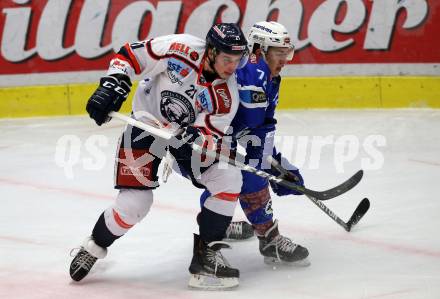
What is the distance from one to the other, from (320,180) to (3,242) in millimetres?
1864

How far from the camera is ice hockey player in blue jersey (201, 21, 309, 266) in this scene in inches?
137

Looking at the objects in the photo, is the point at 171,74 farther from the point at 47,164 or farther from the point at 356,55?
the point at 356,55

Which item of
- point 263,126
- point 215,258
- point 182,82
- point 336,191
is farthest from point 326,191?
point 182,82

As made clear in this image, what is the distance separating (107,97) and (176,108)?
0.29 meters

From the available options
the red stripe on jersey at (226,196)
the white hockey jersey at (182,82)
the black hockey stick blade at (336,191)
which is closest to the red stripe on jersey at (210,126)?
the white hockey jersey at (182,82)

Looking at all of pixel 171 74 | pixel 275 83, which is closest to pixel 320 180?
pixel 275 83

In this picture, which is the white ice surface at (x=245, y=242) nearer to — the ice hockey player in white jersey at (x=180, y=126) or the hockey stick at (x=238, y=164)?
the ice hockey player in white jersey at (x=180, y=126)

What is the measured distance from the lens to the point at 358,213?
4223 millimetres

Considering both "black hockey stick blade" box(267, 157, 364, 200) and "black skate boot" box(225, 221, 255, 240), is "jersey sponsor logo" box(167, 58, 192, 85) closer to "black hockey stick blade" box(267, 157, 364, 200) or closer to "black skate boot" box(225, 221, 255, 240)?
"black hockey stick blade" box(267, 157, 364, 200)

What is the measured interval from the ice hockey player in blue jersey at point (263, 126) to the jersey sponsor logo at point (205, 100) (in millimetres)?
136

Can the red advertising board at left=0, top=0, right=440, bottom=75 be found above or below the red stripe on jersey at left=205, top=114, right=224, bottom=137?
below

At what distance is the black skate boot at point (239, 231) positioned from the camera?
4105 millimetres

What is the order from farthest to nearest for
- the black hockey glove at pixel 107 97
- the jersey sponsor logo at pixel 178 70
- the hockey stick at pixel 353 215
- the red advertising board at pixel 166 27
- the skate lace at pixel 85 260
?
the red advertising board at pixel 166 27, the hockey stick at pixel 353 215, the skate lace at pixel 85 260, the jersey sponsor logo at pixel 178 70, the black hockey glove at pixel 107 97

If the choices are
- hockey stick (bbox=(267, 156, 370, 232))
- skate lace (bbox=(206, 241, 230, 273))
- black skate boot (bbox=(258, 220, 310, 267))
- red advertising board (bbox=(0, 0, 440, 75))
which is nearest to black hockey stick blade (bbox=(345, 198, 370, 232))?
hockey stick (bbox=(267, 156, 370, 232))
